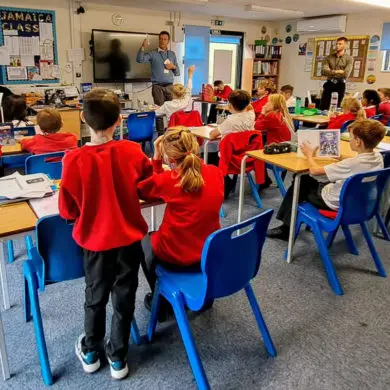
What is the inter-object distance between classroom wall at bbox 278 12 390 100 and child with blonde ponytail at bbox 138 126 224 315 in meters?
6.99

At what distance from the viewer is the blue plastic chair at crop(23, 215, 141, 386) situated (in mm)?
1630

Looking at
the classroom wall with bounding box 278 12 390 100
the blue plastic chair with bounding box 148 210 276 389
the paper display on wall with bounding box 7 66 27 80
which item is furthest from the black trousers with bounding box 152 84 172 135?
the blue plastic chair with bounding box 148 210 276 389

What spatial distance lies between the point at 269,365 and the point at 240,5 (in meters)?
6.55

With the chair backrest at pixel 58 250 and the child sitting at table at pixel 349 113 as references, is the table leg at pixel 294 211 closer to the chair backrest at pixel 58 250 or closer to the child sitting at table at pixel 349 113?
the chair backrest at pixel 58 250

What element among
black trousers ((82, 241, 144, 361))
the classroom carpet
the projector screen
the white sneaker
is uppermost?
the projector screen

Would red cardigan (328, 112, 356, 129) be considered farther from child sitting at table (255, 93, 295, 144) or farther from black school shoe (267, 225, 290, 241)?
black school shoe (267, 225, 290, 241)

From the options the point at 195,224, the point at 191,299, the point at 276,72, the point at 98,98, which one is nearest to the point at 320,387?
the point at 191,299

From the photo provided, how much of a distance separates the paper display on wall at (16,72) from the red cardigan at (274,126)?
13.9 feet

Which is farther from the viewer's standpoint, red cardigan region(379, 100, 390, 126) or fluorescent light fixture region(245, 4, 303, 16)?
fluorescent light fixture region(245, 4, 303, 16)

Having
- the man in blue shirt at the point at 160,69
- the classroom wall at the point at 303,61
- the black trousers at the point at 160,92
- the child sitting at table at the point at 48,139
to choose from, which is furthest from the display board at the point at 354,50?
the child sitting at table at the point at 48,139

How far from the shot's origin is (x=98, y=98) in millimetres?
1507

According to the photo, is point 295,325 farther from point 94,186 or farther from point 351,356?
point 94,186

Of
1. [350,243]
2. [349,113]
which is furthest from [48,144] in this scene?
[349,113]

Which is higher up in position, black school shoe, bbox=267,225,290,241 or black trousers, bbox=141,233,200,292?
black trousers, bbox=141,233,200,292
